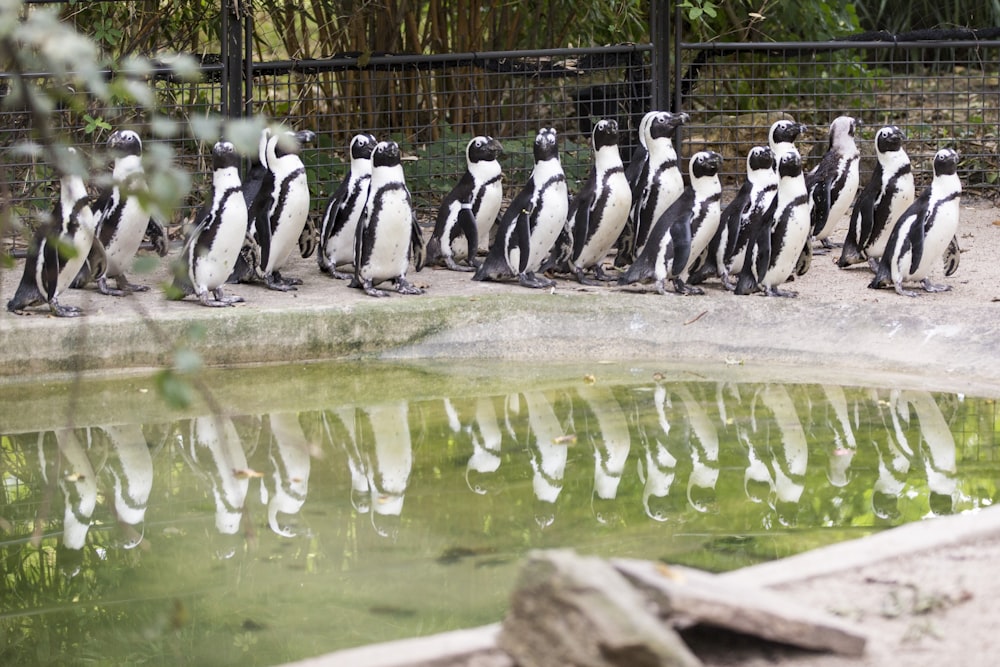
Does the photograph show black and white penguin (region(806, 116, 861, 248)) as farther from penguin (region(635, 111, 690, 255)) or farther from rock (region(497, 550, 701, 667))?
rock (region(497, 550, 701, 667))

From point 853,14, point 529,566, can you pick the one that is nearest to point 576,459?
point 529,566

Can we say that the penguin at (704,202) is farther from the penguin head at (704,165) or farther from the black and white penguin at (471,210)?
the black and white penguin at (471,210)

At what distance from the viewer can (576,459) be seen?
432 cm

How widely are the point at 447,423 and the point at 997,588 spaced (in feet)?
8.54

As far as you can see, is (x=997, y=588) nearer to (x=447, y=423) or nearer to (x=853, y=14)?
(x=447, y=423)

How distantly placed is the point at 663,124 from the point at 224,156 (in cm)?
231

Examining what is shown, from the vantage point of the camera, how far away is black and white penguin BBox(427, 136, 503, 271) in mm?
6842

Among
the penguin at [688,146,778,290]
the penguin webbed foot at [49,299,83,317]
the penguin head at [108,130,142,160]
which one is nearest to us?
the penguin webbed foot at [49,299,83,317]

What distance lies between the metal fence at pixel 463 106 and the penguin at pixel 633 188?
1007mm

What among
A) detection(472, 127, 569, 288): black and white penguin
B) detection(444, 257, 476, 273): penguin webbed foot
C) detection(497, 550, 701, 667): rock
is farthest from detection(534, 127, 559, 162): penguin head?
detection(497, 550, 701, 667): rock

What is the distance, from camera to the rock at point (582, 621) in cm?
194

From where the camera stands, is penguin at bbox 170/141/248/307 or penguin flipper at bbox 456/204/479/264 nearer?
penguin at bbox 170/141/248/307

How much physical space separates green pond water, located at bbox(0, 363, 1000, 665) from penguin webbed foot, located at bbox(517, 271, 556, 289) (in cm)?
93

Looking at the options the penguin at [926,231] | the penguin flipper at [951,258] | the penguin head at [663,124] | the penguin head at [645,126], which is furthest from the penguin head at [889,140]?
the penguin head at [645,126]
